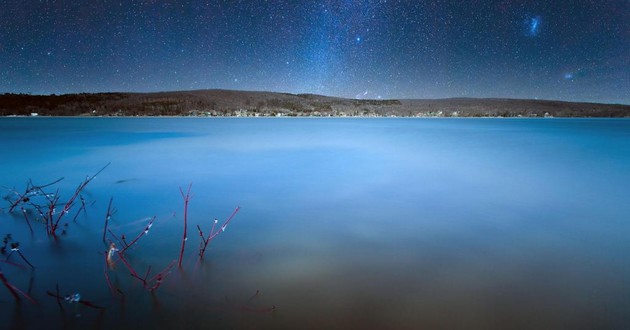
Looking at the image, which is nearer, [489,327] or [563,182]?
[489,327]

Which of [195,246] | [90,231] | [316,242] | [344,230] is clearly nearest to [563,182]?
[344,230]

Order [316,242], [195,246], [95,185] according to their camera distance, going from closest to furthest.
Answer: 1. [195,246]
2. [316,242]
3. [95,185]

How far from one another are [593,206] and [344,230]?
4.19 metres

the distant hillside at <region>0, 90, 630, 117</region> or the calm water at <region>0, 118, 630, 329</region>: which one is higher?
the distant hillside at <region>0, 90, 630, 117</region>

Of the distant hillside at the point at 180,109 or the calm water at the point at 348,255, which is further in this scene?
the distant hillside at the point at 180,109

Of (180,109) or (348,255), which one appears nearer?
(348,255)

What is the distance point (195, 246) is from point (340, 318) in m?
1.81

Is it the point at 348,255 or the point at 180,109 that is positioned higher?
the point at 180,109

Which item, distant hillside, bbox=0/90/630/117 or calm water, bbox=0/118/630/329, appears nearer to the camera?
calm water, bbox=0/118/630/329

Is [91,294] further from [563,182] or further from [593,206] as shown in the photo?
[563,182]

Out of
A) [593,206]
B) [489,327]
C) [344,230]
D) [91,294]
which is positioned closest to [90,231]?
[91,294]

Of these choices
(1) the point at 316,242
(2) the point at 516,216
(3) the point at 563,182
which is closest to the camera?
(1) the point at 316,242

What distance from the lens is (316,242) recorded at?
3.61 metres

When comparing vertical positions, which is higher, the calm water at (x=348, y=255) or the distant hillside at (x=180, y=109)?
the distant hillside at (x=180, y=109)
